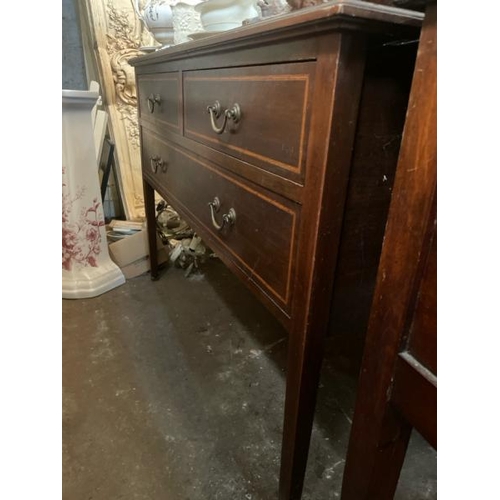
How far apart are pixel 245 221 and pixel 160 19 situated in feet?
2.84

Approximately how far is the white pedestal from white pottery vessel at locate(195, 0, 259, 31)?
0.75 m

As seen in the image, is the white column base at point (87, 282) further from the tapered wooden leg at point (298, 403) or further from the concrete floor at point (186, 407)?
the tapered wooden leg at point (298, 403)

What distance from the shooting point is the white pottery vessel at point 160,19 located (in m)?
1.16

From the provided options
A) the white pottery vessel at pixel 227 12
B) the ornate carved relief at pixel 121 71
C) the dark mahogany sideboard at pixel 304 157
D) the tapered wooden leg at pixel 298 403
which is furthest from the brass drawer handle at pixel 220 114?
the ornate carved relief at pixel 121 71

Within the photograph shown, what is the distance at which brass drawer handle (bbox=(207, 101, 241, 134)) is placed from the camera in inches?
25.3

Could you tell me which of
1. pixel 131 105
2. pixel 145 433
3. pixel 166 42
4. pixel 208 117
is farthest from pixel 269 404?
pixel 131 105

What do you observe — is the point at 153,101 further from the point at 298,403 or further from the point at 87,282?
the point at 298,403

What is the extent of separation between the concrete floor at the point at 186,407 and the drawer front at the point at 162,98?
724 mm

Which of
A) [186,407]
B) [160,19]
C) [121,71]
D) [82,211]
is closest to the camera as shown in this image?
[186,407]

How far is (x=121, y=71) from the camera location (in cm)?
196

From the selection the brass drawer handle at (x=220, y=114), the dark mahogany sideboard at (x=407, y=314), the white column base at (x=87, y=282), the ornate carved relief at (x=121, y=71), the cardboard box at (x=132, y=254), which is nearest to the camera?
the dark mahogany sideboard at (x=407, y=314)

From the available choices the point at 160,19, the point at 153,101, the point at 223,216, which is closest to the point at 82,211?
the point at 153,101

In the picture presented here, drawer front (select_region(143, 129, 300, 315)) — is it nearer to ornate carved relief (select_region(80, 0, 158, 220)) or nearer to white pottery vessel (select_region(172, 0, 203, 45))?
white pottery vessel (select_region(172, 0, 203, 45))
